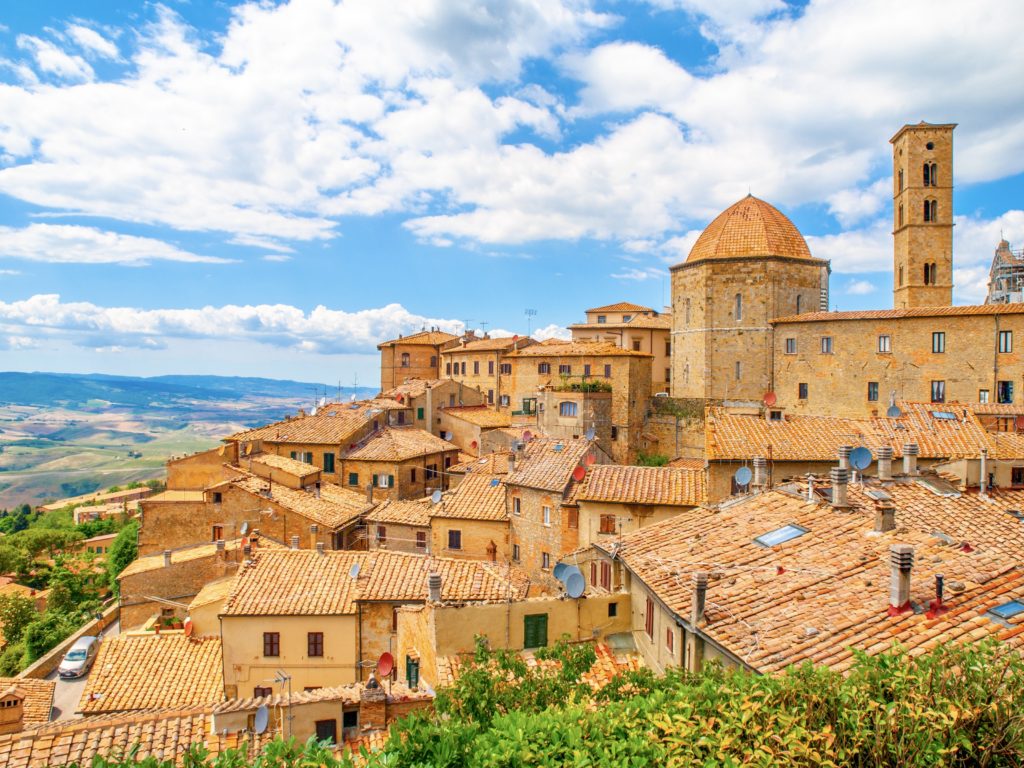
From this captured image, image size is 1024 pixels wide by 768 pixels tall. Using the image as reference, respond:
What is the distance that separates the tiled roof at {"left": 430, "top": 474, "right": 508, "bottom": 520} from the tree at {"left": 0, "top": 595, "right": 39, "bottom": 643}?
2843 centimetres

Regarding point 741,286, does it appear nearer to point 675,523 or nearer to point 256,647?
point 675,523

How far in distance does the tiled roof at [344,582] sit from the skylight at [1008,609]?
44.7ft

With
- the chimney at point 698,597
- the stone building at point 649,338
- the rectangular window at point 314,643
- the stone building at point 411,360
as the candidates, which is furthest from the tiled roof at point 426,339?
the chimney at point 698,597

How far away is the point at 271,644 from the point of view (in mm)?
22203

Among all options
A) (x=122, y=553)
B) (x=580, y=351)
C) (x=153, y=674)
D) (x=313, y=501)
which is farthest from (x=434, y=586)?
(x=122, y=553)

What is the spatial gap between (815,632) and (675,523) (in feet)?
24.5

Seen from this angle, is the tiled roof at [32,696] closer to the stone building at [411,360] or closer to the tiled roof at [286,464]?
the tiled roof at [286,464]

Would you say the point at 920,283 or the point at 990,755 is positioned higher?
the point at 920,283

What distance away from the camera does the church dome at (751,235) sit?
153 feet

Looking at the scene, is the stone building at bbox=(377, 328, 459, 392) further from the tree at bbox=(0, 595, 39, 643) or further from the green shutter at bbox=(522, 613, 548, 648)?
the green shutter at bbox=(522, 613, 548, 648)

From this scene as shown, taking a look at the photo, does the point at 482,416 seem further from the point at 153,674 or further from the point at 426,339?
the point at 153,674

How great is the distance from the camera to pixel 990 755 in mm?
6219

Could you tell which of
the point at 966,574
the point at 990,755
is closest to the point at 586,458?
the point at 966,574

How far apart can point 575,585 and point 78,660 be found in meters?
28.2
